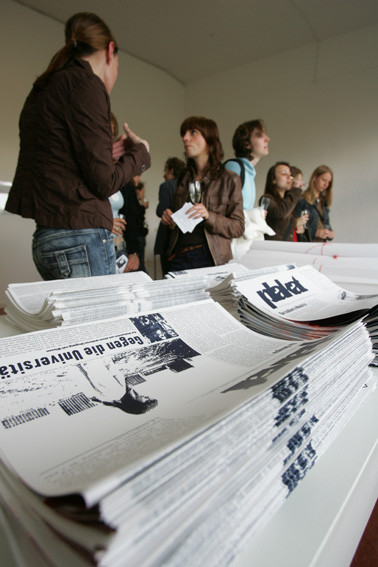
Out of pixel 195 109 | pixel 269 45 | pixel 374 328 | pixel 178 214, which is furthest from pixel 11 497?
pixel 195 109

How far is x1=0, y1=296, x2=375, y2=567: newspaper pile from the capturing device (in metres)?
0.14

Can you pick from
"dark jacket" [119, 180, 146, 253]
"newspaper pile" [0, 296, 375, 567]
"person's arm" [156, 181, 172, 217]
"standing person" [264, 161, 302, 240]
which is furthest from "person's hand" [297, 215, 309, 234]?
"newspaper pile" [0, 296, 375, 567]

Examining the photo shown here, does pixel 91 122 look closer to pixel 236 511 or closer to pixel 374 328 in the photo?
pixel 374 328

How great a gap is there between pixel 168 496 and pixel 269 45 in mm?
5211

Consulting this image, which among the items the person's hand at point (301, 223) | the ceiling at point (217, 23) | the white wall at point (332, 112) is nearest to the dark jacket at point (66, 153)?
the person's hand at point (301, 223)

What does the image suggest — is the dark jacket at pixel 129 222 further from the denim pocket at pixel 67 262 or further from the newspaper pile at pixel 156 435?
the newspaper pile at pixel 156 435

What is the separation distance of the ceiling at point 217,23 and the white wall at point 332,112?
0.18 meters

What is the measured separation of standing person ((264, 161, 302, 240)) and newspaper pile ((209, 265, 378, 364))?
1.50 meters

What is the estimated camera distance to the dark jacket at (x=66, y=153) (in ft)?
2.65

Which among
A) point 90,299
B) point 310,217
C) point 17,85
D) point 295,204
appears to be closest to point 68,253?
point 90,299

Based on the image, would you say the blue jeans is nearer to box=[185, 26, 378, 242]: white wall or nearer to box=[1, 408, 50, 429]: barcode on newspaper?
box=[1, 408, 50, 429]: barcode on newspaper

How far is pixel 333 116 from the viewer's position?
4.20m

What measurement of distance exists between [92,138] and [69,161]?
0.27 feet

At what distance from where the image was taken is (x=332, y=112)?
420cm
